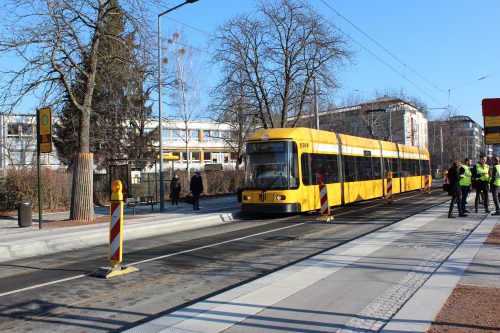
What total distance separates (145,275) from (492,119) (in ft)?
40.8

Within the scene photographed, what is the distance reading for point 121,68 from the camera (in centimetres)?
1844

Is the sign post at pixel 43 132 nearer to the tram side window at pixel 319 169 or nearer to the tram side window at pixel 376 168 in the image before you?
the tram side window at pixel 319 169

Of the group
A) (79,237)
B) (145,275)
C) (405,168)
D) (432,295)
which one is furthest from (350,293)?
(405,168)

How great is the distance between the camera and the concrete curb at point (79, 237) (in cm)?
1176

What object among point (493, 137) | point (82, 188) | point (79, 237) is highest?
point (493, 137)

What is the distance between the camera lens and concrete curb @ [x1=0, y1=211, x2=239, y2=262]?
11.8 metres

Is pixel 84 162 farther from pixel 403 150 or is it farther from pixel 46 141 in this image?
pixel 403 150

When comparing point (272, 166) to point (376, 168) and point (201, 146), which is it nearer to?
point (376, 168)

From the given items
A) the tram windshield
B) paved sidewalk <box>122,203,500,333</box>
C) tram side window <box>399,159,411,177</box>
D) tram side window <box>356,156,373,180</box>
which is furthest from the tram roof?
tram side window <box>399,159,411,177</box>

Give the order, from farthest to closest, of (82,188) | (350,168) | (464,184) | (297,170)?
(350,168), (82,188), (297,170), (464,184)

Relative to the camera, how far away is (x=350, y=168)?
21.7m

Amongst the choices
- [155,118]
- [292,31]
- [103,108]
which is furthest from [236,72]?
[155,118]

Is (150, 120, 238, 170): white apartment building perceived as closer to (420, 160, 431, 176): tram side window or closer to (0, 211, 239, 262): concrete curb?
(420, 160, 431, 176): tram side window

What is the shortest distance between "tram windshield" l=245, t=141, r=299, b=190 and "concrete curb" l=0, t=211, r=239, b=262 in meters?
2.49
